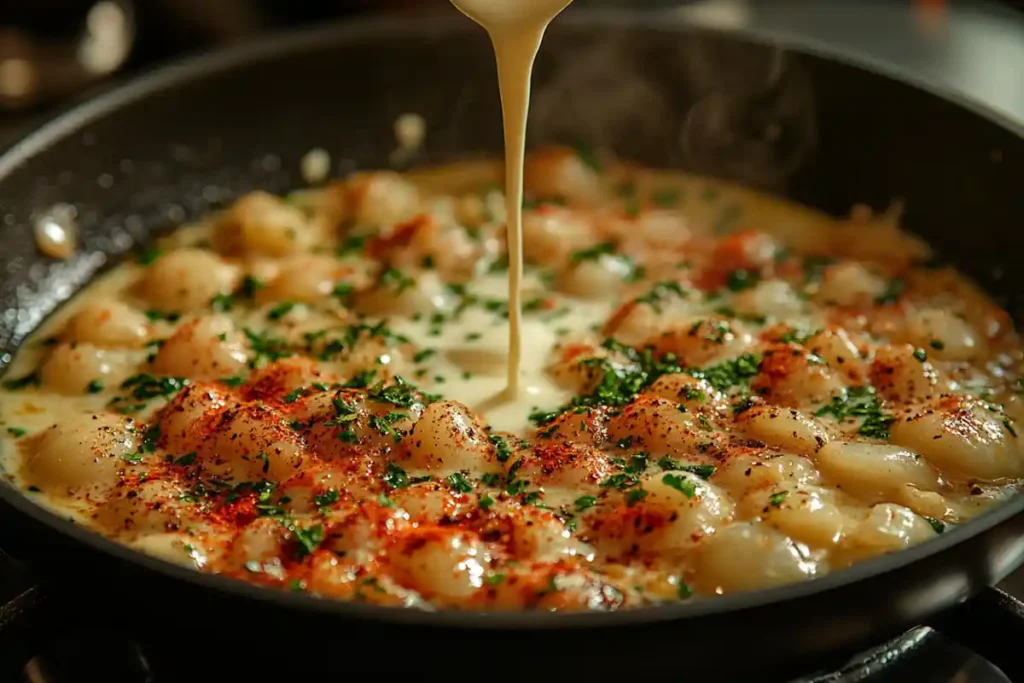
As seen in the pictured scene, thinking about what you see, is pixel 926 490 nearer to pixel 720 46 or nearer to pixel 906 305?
pixel 906 305

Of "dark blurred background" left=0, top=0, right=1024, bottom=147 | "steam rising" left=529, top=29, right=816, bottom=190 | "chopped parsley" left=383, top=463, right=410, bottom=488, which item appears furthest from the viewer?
"dark blurred background" left=0, top=0, right=1024, bottom=147

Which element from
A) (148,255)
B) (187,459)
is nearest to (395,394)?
(187,459)

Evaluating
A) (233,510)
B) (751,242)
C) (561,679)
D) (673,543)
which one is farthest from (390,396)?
(751,242)

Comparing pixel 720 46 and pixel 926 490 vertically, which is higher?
pixel 720 46

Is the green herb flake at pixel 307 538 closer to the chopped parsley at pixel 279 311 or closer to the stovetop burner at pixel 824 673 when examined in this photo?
the stovetop burner at pixel 824 673

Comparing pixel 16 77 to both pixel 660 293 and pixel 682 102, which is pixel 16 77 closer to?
pixel 682 102

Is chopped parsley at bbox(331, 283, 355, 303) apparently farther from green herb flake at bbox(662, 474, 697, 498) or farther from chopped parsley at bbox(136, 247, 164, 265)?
green herb flake at bbox(662, 474, 697, 498)

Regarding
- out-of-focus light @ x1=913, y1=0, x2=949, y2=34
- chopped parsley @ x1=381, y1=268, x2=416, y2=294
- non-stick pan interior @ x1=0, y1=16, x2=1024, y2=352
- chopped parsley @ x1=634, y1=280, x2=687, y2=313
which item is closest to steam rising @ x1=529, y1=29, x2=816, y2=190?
non-stick pan interior @ x1=0, y1=16, x2=1024, y2=352
